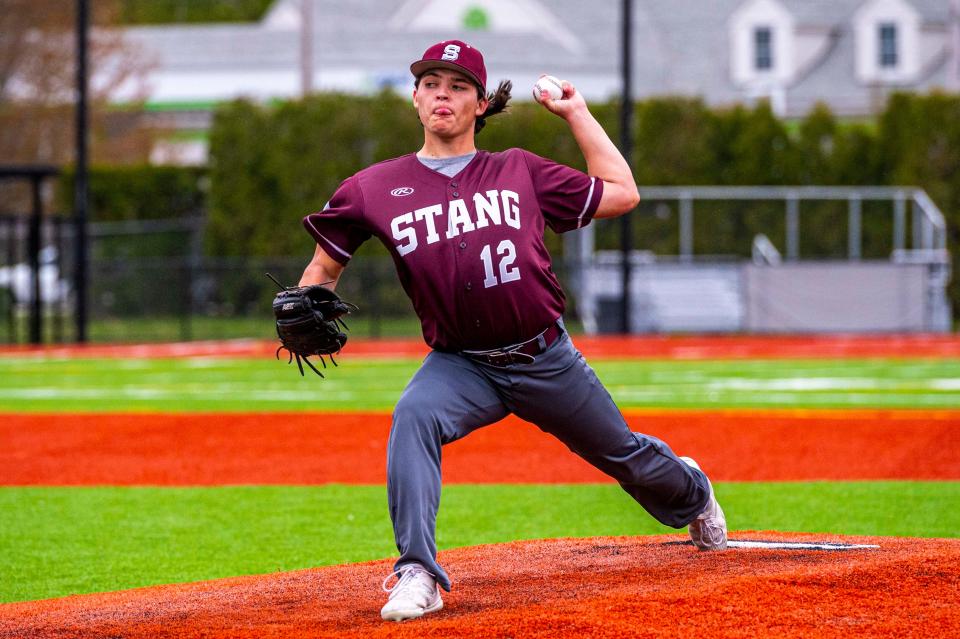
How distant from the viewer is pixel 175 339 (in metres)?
25.0

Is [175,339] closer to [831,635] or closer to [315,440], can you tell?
[315,440]

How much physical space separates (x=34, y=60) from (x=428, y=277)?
36.7 metres

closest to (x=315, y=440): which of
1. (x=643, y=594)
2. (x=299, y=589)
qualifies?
(x=299, y=589)

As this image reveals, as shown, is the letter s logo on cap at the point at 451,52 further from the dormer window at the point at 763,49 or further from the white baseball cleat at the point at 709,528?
the dormer window at the point at 763,49

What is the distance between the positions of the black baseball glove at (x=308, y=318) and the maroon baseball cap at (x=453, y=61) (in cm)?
91

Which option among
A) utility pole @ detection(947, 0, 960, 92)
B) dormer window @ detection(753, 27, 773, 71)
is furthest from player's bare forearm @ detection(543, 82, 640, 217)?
dormer window @ detection(753, 27, 773, 71)

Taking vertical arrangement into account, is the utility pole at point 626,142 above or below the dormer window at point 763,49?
below

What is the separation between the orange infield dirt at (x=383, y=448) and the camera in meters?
9.37

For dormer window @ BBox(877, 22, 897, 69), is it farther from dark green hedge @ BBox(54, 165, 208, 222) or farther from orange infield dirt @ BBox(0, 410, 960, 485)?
orange infield dirt @ BBox(0, 410, 960, 485)

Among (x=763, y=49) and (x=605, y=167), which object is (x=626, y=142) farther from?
(x=763, y=49)

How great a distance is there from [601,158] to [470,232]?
62 centimetres

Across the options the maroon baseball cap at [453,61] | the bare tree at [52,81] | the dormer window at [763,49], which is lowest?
the maroon baseball cap at [453,61]

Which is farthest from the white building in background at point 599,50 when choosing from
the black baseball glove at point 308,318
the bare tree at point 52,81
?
the black baseball glove at point 308,318

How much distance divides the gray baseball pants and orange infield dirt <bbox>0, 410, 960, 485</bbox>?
3.60m
